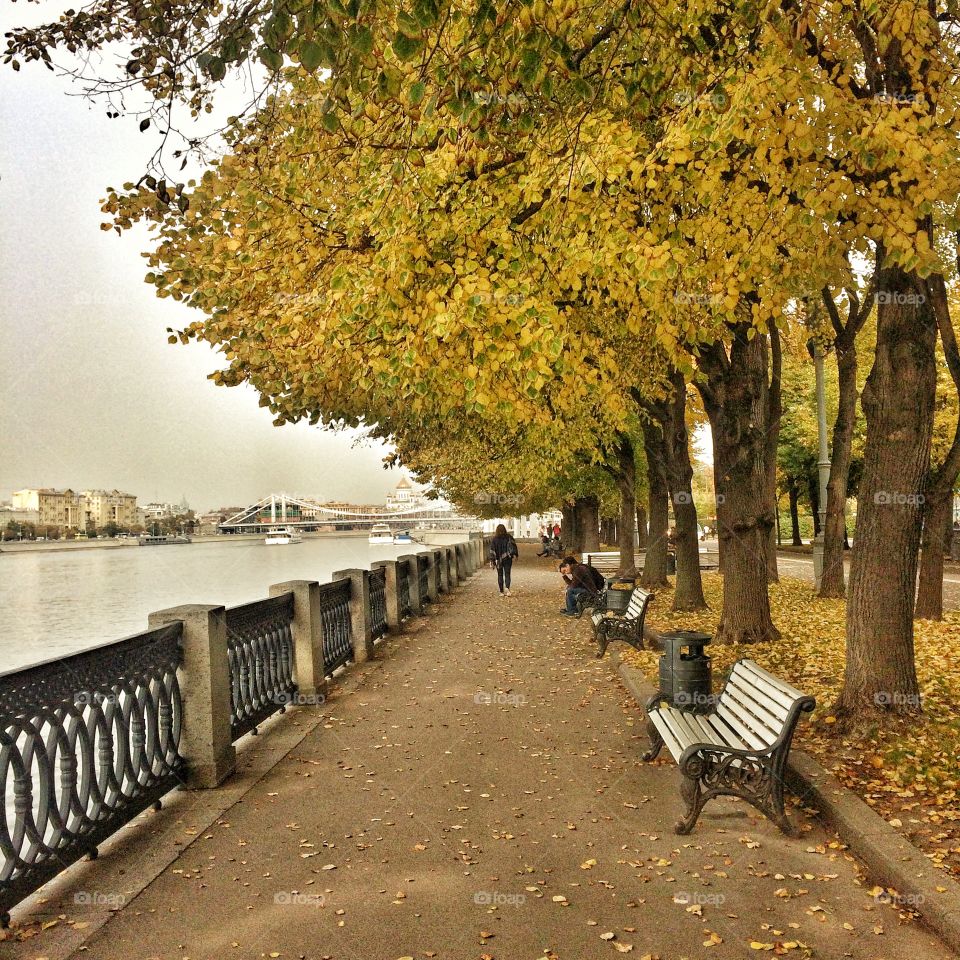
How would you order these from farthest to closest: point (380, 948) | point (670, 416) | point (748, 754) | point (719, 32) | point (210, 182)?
point (670, 416)
point (719, 32)
point (210, 182)
point (748, 754)
point (380, 948)

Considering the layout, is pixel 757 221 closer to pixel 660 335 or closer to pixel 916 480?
pixel 660 335

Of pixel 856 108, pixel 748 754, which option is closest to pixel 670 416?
pixel 856 108

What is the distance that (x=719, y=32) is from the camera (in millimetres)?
9039

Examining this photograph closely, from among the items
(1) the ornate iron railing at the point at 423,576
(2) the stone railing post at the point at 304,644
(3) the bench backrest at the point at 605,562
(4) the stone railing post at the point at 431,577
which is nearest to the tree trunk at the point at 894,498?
(2) the stone railing post at the point at 304,644

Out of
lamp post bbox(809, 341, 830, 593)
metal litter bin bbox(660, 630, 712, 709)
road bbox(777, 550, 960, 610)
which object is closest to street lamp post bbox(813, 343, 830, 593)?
lamp post bbox(809, 341, 830, 593)

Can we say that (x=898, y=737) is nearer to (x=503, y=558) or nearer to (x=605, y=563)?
(x=503, y=558)

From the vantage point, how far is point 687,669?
8125 millimetres

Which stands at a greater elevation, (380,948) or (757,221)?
(757,221)

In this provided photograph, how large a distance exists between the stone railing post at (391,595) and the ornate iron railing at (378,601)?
6 centimetres

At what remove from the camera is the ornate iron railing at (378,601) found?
15.4 meters

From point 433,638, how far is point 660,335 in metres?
9.32

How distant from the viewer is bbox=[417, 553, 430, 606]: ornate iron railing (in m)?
21.4

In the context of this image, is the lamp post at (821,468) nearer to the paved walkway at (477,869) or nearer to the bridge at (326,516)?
the paved walkway at (477,869)

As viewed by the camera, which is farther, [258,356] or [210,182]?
[258,356]
